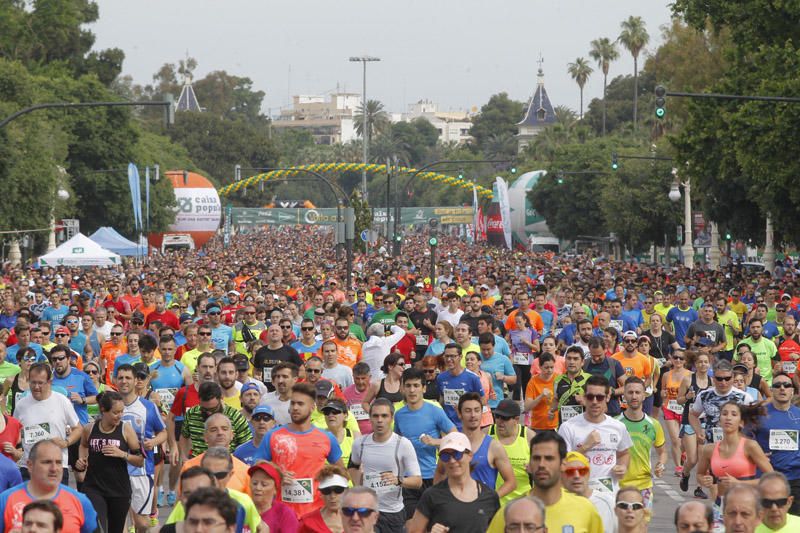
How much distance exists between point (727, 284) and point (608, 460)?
26902mm

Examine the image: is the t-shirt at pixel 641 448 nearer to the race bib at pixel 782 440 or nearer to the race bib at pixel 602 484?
the race bib at pixel 602 484

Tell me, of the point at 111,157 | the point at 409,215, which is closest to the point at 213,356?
the point at 111,157

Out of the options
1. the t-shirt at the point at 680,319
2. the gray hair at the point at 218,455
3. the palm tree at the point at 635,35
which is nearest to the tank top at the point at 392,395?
the gray hair at the point at 218,455

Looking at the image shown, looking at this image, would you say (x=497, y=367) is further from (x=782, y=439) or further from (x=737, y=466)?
(x=737, y=466)

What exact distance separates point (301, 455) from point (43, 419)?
2.84 m

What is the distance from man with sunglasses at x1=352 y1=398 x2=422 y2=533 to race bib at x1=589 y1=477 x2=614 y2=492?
3.55ft

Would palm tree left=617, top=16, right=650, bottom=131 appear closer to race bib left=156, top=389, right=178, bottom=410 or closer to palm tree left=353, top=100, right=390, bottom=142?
palm tree left=353, top=100, right=390, bottom=142

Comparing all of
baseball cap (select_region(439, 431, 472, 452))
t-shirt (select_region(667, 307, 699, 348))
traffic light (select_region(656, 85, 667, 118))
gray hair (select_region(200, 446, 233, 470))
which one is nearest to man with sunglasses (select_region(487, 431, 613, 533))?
baseball cap (select_region(439, 431, 472, 452))

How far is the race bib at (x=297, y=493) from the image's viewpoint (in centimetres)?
931

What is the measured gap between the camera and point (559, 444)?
25.4 ft

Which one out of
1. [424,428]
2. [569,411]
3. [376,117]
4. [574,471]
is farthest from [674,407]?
[376,117]

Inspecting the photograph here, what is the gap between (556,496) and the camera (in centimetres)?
754

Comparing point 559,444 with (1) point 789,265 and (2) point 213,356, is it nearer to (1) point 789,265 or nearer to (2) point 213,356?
(2) point 213,356

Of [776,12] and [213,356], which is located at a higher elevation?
[776,12]
